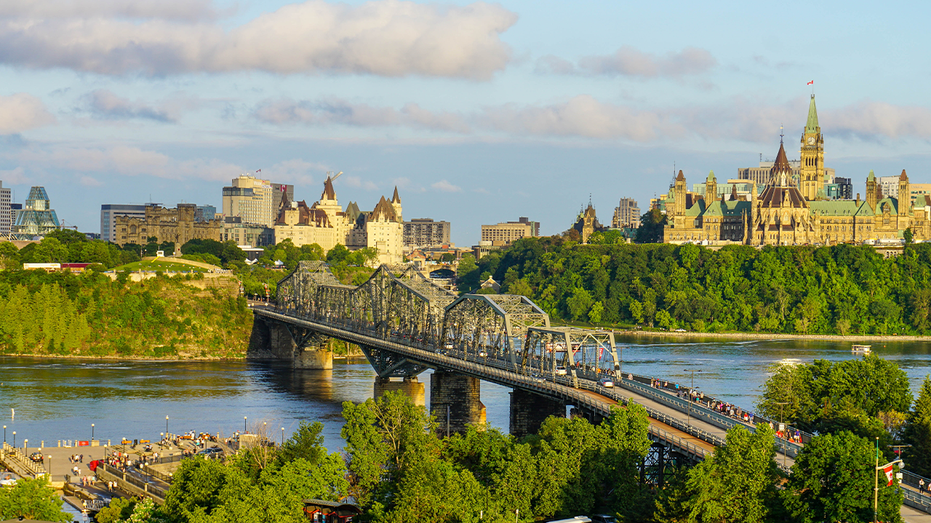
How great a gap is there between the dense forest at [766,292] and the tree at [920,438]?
4612 inches

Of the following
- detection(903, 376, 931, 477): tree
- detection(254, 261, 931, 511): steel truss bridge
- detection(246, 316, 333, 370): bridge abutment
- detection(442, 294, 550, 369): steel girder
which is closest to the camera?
detection(903, 376, 931, 477): tree

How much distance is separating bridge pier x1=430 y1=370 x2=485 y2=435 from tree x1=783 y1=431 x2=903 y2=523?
122ft

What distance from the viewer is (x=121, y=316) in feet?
444

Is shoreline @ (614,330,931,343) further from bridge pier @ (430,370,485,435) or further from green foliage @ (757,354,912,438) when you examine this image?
green foliage @ (757,354,912,438)

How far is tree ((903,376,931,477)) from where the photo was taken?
5396 cm

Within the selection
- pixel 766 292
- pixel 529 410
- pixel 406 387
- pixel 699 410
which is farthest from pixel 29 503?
pixel 766 292

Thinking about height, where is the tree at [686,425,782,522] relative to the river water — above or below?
above

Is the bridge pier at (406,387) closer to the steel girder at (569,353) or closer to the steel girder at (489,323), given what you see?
the steel girder at (489,323)

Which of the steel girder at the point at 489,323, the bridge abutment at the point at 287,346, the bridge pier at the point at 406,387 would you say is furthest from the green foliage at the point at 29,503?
the bridge abutment at the point at 287,346

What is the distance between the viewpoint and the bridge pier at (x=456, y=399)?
79.9 metres

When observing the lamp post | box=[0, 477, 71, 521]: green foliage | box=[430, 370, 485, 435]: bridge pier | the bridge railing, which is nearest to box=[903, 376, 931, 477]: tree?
the bridge railing

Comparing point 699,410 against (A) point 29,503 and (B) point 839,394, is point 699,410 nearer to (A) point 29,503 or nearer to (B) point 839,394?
(B) point 839,394

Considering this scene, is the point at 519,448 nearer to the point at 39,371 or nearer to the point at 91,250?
the point at 39,371

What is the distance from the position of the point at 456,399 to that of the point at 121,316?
216ft
